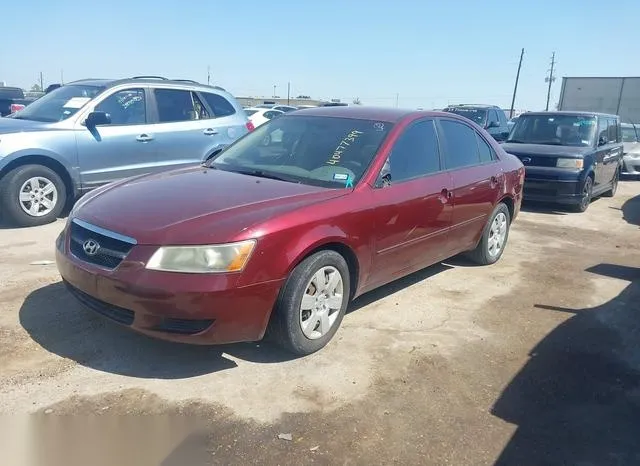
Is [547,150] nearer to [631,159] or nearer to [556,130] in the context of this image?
[556,130]

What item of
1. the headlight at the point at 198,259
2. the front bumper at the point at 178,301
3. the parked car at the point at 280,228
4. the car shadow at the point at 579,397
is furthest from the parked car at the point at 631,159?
the headlight at the point at 198,259

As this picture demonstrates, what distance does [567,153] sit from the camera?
981cm

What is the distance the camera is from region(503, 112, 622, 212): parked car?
9.77m

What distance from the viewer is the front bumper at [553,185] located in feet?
31.9

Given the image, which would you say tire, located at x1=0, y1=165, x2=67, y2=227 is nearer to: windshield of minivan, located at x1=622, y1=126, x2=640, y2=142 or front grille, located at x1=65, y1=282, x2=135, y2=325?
front grille, located at x1=65, y1=282, x2=135, y2=325

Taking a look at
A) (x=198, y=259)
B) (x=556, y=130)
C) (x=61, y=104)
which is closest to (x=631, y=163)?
(x=556, y=130)

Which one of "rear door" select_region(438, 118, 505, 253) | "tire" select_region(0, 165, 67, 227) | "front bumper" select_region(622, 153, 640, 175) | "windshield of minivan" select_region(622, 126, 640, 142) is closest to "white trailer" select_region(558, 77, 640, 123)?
"windshield of minivan" select_region(622, 126, 640, 142)

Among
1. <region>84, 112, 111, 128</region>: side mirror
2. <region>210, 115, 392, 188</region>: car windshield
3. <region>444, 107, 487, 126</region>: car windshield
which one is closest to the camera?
<region>210, 115, 392, 188</region>: car windshield

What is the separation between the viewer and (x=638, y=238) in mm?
8344

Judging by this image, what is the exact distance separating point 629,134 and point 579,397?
1484 centimetres

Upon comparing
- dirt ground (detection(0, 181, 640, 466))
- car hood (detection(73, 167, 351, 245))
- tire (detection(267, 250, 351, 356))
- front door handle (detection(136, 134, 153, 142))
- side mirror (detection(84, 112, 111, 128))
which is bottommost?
dirt ground (detection(0, 181, 640, 466))

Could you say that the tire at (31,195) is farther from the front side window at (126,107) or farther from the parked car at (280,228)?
the parked car at (280,228)

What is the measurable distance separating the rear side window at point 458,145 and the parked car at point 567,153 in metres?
4.63

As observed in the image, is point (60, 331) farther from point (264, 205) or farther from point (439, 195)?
point (439, 195)
